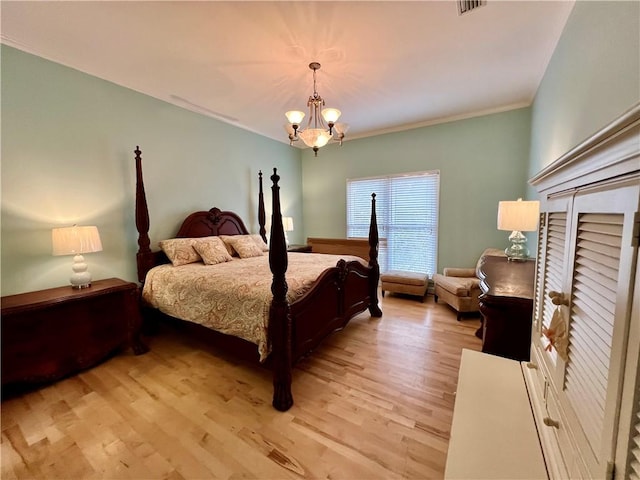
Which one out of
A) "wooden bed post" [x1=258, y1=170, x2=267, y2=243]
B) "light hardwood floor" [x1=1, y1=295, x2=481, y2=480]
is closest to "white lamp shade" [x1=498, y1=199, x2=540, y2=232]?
"light hardwood floor" [x1=1, y1=295, x2=481, y2=480]

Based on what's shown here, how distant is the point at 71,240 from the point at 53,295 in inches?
18.2

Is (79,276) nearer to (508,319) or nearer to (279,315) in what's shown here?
(279,315)

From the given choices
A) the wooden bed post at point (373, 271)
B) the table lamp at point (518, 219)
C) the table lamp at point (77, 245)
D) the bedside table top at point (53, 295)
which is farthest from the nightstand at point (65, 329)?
the table lamp at point (518, 219)

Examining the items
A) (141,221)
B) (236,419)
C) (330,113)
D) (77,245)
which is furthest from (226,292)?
(330,113)

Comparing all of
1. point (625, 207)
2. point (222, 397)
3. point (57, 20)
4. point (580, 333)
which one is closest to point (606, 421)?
point (580, 333)

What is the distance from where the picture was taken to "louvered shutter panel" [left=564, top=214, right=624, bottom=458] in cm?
54

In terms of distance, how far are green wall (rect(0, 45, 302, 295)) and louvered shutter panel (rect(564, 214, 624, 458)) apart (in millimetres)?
3585

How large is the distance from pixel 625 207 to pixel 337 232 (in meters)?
4.75

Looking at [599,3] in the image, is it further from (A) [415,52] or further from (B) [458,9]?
(A) [415,52]

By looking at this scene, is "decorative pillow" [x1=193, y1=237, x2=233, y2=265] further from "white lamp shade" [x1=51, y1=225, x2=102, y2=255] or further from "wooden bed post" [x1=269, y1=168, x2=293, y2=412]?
"wooden bed post" [x1=269, y1=168, x2=293, y2=412]

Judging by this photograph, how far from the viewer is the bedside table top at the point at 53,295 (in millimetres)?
1902

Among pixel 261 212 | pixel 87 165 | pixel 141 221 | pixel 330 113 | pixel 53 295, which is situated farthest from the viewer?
pixel 261 212

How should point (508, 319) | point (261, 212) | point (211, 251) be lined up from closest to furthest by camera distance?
point (508, 319) → point (211, 251) → point (261, 212)

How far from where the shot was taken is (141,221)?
9.30ft
